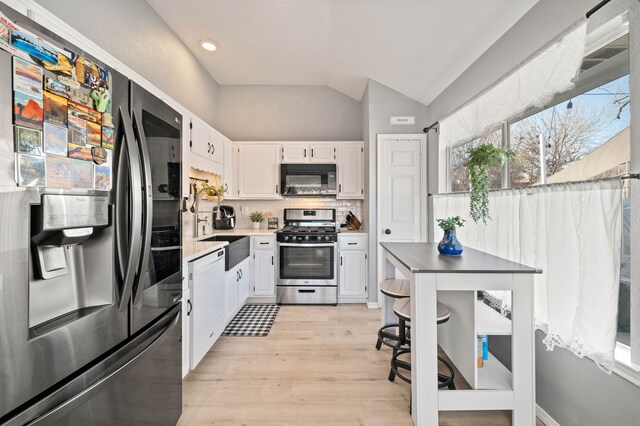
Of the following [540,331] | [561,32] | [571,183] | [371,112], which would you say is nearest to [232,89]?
[371,112]

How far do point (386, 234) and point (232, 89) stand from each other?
3.20 meters

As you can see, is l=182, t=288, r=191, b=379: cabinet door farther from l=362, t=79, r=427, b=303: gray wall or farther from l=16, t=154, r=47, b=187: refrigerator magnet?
l=362, t=79, r=427, b=303: gray wall

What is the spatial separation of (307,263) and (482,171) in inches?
92.4

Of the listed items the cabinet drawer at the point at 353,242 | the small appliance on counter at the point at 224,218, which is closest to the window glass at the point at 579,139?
the cabinet drawer at the point at 353,242

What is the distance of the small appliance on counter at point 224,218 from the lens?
383 centimetres

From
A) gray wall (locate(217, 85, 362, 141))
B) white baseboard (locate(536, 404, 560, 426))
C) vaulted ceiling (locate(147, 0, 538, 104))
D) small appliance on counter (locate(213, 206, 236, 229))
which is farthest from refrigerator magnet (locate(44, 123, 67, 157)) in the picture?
gray wall (locate(217, 85, 362, 141))

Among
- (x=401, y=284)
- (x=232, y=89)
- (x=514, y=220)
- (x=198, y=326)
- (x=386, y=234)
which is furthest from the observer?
(x=232, y=89)

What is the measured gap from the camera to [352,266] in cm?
366

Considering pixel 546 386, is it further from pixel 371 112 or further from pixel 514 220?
pixel 371 112

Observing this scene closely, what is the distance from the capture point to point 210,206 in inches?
148

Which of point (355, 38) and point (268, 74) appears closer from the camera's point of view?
point (355, 38)

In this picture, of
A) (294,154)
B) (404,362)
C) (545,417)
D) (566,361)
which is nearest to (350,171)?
(294,154)

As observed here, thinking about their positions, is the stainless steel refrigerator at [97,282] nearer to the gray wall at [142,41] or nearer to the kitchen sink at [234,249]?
the gray wall at [142,41]

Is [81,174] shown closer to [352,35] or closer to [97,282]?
[97,282]
